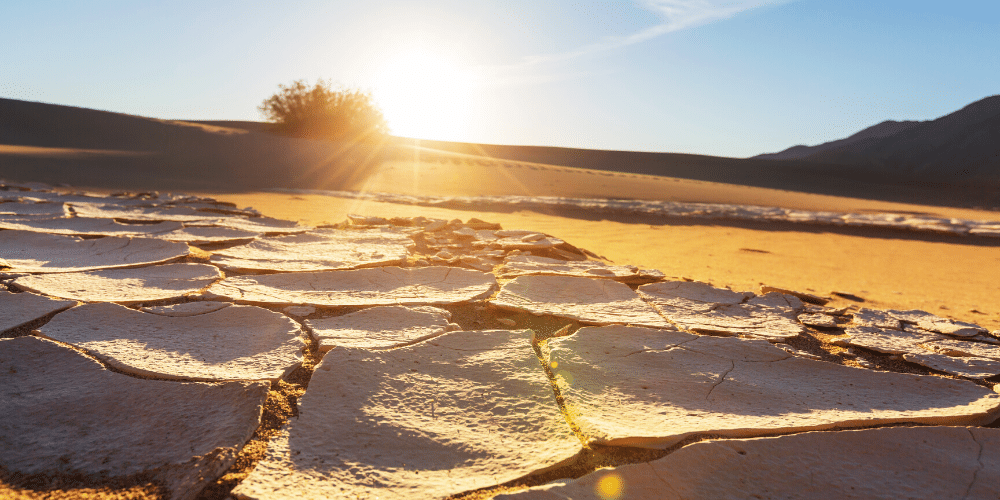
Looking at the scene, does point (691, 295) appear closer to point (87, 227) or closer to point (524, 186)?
point (87, 227)

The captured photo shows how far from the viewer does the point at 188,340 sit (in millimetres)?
1484

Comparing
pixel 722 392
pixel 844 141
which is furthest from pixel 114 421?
pixel 844 141

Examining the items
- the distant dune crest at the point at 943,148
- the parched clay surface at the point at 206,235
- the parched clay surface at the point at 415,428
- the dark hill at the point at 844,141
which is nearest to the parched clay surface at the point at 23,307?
the parched clay surface at the point at 415,428

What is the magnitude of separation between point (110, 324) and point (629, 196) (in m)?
10.7

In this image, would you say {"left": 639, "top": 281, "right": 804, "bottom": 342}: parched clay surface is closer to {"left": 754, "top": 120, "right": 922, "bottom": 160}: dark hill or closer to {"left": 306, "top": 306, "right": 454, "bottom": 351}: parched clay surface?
{"left": 306, "top": 306, "right": 454, "bottom": 351}: parched clay surface

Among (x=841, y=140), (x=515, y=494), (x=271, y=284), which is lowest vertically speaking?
(x=515, y=494)

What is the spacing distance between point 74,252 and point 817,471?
2.98 m

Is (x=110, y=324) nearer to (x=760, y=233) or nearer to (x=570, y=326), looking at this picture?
(x=570, y=326)

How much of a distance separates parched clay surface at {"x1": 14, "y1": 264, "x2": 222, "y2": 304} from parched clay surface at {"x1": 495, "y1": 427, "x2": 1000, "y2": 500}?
64.0 inches

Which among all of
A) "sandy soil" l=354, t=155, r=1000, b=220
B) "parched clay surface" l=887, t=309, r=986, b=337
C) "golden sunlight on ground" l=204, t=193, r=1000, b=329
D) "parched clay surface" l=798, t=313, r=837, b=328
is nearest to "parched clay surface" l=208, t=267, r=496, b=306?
"parched clay surface" l=798, t=313, r=837, b=328

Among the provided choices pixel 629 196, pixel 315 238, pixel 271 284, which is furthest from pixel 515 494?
pixel 629 196

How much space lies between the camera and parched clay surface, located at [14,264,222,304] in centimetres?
179

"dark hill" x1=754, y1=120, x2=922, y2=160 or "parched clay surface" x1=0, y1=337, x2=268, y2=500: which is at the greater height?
"dark hill" x1=754, y1=120, x2=922, y2=160

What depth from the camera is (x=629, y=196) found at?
1132 cm
